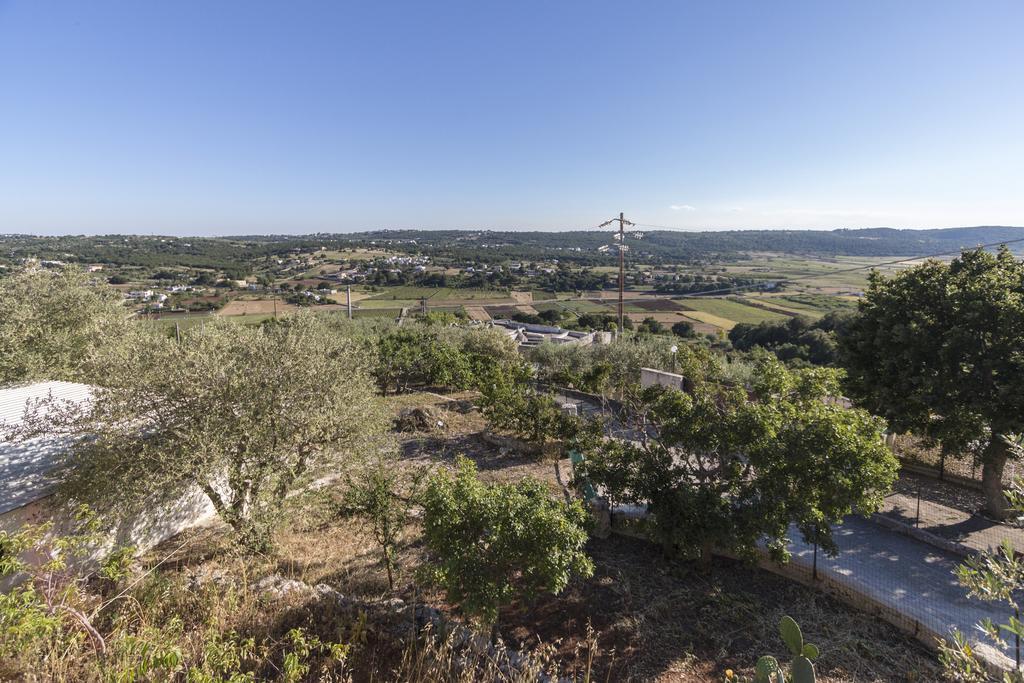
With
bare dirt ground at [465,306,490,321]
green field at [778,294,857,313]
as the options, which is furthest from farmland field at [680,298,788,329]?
bare dirt ground at [465,306,490,321]

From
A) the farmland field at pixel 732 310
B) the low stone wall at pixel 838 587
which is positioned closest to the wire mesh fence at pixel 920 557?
the low stone wall at pixel 838 587

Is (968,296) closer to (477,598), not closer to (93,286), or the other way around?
(477,598)

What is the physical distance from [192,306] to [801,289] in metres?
85.7

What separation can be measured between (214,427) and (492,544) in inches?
184

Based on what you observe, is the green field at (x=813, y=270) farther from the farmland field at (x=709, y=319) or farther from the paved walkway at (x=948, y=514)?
the paved walkway at (x=948, y=514)

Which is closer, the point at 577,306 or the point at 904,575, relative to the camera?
the point at 904,575

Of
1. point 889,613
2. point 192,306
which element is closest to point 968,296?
point 889,613

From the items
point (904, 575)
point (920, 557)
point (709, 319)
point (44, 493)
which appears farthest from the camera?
point (709, 319)

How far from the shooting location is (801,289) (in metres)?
72.3

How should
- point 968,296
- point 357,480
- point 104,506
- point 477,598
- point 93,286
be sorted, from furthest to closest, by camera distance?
1. point 93,286
2. point 968,296
3. point 357,480
4. point 104,506
5. point 477,598

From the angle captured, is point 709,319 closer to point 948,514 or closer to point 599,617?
point 948,514

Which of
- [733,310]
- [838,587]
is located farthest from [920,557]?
[733,310]

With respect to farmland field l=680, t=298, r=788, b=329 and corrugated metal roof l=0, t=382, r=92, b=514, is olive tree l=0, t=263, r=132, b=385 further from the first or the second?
farmland field l=680, t=298, r=788, b=329

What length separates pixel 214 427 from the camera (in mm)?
6961
